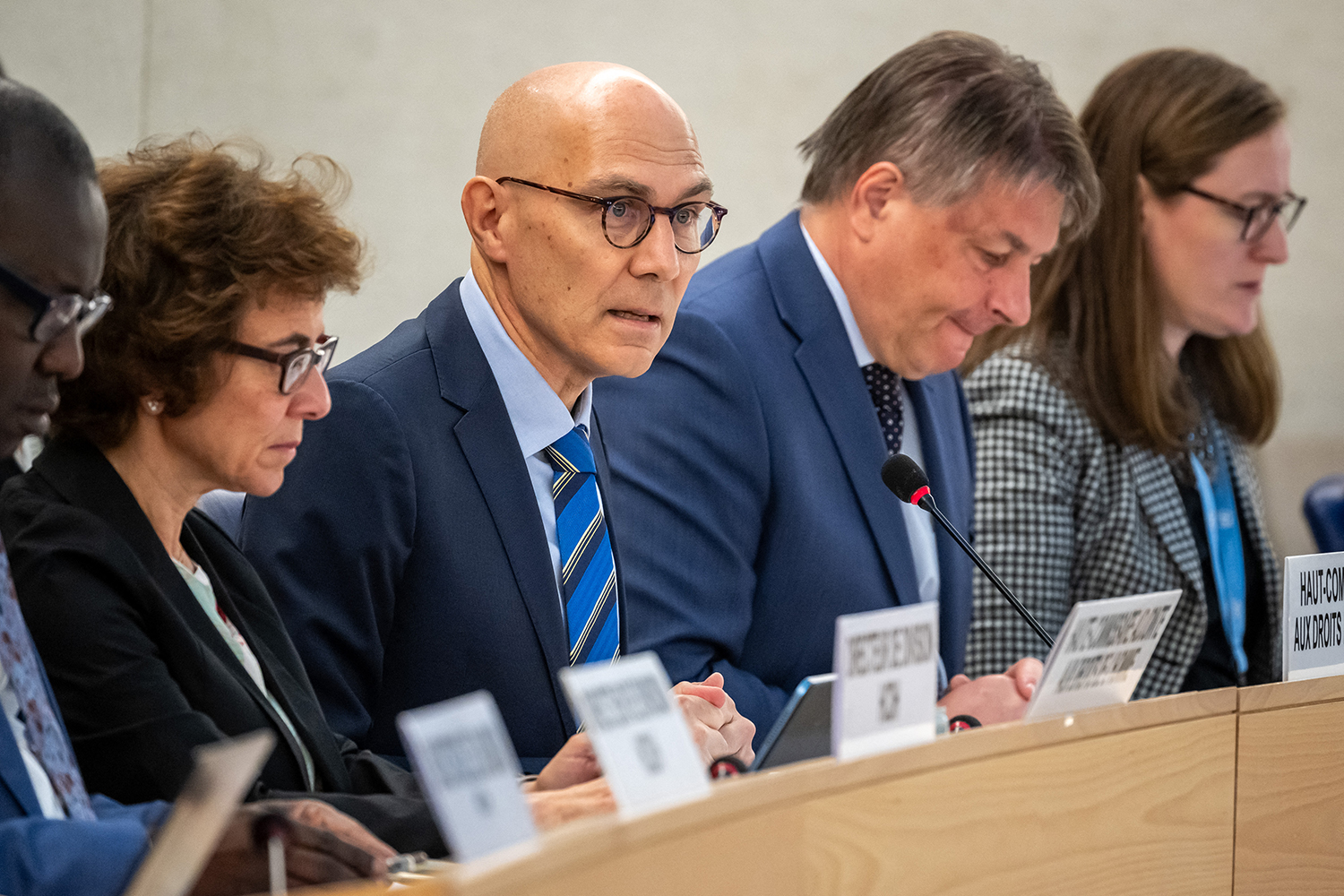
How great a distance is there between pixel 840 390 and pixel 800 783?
3.64ft

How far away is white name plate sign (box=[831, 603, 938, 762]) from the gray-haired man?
0.69m

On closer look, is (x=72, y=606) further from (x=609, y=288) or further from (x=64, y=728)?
(x=609, y=288)

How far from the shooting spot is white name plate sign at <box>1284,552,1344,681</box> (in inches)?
54.1

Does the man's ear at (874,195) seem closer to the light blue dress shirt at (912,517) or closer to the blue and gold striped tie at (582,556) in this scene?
the light blue dress shirt at (912,517)

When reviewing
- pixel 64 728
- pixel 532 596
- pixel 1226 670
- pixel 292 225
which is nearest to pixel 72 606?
pixel 64 728

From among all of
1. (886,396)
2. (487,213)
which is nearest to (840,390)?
(886,396)

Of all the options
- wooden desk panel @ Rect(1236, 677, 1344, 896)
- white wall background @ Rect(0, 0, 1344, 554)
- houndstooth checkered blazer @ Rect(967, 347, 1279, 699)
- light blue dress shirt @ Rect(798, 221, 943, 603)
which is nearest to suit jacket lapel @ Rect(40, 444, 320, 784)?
wooden desk panel @ Rect(1236, 677, 1344, 896)

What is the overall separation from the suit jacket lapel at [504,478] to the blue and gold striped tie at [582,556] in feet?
0.13

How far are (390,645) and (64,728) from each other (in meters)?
0.46

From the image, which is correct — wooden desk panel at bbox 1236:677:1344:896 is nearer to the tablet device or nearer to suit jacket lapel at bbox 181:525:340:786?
the tablet device

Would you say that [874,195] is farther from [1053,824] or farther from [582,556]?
[1053,824]

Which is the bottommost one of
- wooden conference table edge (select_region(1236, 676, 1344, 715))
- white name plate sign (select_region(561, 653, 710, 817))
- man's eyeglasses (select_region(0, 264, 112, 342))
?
wooden conference table edge (select_region(1236, 676, 1344, 715))

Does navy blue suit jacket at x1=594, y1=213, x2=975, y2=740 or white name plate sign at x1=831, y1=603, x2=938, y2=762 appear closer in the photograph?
white name plate sign at x1=831, y1=603, x2=938, y2=762

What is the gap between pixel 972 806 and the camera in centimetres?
107
